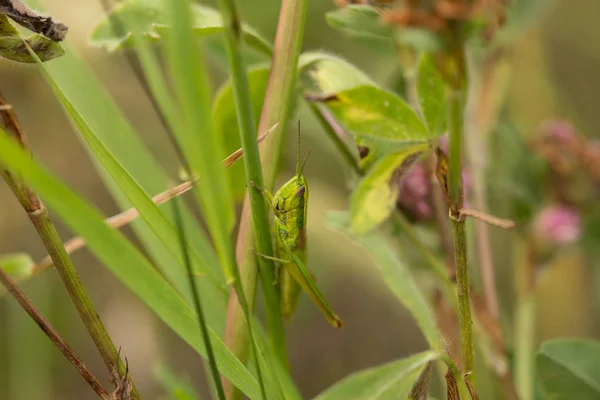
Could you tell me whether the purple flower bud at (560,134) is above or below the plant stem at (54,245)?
below

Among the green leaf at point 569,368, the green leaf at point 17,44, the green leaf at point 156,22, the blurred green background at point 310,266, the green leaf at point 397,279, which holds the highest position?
the green leaf at point 17,44

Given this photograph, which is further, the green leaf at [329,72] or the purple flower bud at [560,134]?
the purple flower bud at [560,134]

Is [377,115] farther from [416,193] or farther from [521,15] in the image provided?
[521,15]

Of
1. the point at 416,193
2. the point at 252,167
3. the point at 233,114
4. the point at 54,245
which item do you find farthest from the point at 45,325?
the point at 416,193

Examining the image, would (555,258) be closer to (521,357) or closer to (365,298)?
(521,357)

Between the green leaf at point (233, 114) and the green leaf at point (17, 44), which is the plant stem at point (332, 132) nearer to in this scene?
the green leaf at point (233, 114)

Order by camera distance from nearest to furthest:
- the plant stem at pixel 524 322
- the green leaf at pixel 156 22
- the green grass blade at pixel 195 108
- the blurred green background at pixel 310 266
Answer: the green grass blade at pixel 195 108, the green leaf at pixel 156 22, the plant stem at pixel 524 322, the blurred green background at pixel 310 266

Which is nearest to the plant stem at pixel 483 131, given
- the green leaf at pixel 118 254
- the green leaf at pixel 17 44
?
the green leaf at pixel 118 254
